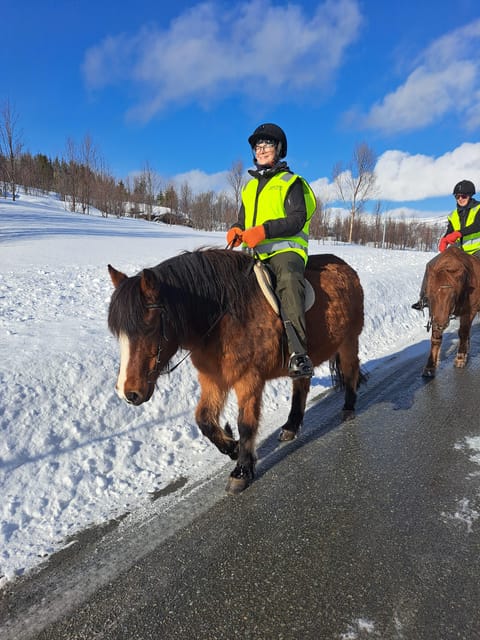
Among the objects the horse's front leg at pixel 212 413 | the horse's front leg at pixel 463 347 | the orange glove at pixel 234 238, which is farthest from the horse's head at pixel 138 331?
the horse's front leg at pixel 463 347

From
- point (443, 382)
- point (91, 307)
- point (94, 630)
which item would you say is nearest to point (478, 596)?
point (94, 630)

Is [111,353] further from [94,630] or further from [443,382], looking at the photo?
[443,382]

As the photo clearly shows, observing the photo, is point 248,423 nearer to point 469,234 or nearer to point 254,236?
point 254,236

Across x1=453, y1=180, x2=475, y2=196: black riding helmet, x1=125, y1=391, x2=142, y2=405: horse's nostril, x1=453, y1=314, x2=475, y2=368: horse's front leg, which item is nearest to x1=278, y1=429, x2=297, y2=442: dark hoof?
x1=125, y1=391, x2=142, y2=405: horse's nostril

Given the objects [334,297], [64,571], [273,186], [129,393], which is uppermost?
[273,186]

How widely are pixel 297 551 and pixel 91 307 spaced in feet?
16.7

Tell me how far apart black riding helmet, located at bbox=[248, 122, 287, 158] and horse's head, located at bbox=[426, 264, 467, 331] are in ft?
11.9

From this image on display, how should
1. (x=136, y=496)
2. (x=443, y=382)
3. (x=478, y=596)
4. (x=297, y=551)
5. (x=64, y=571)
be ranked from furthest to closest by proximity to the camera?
(x=443, y=382) → (x=136, y=496) → (x=297, y=551) → (x=64, y=571) → (x=478, y=596)

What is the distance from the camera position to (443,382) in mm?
5129

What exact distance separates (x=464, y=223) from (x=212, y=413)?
607 centimetres

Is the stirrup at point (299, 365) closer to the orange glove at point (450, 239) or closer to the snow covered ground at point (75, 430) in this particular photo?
the snow covered ground at point (75, 430)

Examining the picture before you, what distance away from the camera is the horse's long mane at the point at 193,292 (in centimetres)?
226

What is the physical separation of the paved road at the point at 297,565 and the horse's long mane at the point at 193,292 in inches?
52.0

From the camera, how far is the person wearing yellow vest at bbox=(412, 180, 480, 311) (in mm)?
6406
